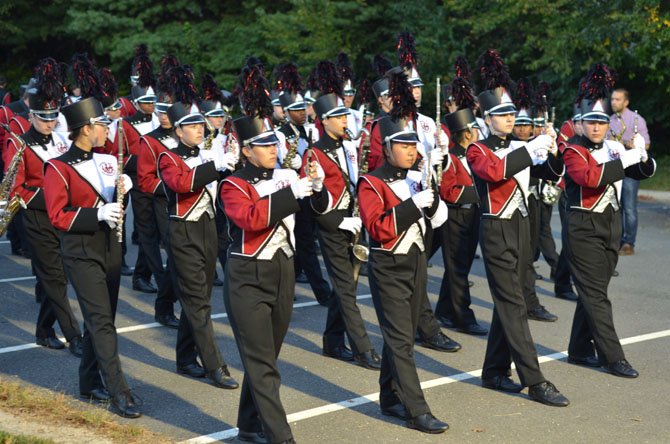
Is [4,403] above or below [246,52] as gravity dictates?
below

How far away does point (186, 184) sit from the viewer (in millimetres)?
8391

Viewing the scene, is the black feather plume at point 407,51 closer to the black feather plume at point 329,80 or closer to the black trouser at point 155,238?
the black feather plume at point 329,80

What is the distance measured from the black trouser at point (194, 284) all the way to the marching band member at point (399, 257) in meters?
1.57

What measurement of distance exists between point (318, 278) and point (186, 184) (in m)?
2.83

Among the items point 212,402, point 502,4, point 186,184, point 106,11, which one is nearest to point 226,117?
point 186,184

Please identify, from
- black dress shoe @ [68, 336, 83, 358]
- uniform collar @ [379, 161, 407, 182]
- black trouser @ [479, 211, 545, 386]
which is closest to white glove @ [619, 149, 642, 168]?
black trouser @ [479, 211, 545, 386]

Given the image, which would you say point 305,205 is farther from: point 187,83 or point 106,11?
point 106,11

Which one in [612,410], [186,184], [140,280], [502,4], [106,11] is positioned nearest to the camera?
[612,410]

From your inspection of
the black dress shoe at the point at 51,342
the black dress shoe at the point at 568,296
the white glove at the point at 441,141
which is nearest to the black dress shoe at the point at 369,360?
the white glove at the point at 441,141

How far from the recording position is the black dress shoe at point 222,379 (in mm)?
8078

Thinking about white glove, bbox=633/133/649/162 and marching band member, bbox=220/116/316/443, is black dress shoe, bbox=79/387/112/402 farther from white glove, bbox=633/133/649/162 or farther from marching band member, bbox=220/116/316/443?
white glove, bbox=633/133/649/162

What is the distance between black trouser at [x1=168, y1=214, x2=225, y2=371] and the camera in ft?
27.0

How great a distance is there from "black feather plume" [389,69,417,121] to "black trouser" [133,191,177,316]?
3131mm

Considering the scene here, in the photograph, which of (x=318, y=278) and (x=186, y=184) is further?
(x=318, y=278)
